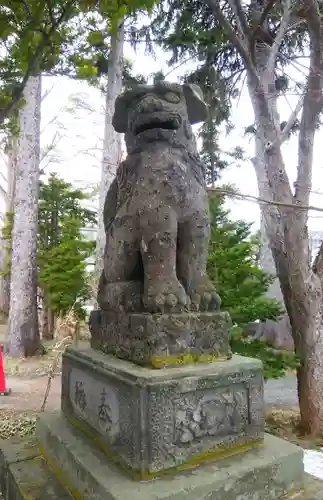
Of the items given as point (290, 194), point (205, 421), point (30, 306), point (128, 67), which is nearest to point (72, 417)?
point (205, 421)

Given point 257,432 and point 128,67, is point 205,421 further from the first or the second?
point 128,67

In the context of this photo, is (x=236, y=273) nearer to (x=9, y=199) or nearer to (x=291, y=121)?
(x=291, y=121)

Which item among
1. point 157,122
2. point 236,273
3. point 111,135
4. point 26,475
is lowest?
point 26,475

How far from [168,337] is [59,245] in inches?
324

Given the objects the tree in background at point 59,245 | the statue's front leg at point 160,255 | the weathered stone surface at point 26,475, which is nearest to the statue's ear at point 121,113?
the statue's front leg at point 160,255

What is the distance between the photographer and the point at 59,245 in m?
9.55

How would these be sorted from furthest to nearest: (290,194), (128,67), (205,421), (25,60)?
(128,67)
(290,194)
(25,60)
(205,421)

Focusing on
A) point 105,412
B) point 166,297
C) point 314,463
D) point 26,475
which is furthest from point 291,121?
point 26,475

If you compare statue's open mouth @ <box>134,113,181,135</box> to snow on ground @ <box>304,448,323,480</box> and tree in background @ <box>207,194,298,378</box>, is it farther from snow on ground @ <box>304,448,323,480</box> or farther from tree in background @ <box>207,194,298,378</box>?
snow on ground @ <box>304,448,323,480</box>

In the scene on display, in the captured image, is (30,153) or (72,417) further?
(30,153)

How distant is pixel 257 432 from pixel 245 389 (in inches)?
8.8

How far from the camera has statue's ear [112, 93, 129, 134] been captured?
85.9 inches

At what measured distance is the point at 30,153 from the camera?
8.09m

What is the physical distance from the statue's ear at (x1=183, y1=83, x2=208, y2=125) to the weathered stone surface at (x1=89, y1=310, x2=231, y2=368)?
3.95 ft
